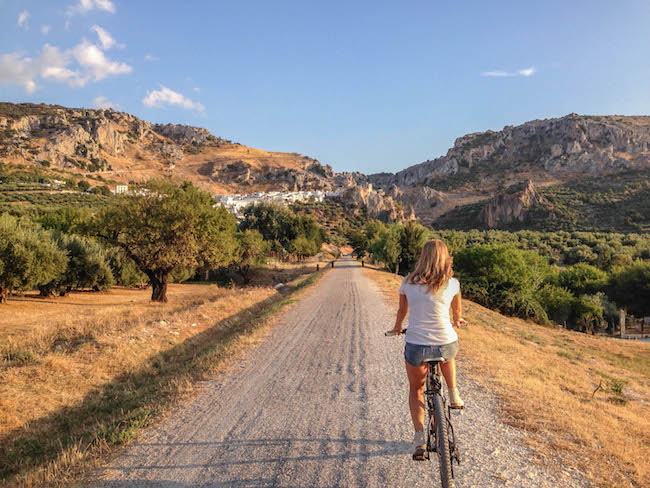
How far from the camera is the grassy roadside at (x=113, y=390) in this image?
4250 mm

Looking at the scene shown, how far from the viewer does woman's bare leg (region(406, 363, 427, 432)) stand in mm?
3348

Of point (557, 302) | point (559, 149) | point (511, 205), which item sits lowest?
point (557, 302)

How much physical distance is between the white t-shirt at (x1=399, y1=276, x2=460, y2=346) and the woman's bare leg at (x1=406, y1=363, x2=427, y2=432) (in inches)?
11.0

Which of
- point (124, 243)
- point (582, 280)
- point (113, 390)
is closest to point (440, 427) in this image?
point (113, 390)

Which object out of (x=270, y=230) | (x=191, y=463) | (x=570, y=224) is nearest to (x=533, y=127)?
(x=570, y=224)

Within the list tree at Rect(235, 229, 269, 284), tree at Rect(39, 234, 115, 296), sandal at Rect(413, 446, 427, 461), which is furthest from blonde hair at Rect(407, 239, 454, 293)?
tree at Rect(235, 229, 269, 284)

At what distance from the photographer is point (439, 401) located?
3178 mm

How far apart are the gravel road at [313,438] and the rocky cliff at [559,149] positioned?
13812 centimetres

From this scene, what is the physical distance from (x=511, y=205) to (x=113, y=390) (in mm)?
100108

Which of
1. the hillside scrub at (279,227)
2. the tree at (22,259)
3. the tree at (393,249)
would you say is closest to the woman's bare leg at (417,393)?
the tree at (22,259)

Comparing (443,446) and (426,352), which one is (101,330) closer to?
(426,352)

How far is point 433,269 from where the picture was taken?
3314mm

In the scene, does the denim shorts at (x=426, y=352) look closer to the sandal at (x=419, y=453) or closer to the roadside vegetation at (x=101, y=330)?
the sandal at (x=419, y=453)

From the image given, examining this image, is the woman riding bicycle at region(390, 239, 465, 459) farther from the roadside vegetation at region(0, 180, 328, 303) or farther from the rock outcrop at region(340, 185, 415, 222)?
the rock outcrop at region(340, 185, 415, 222)
